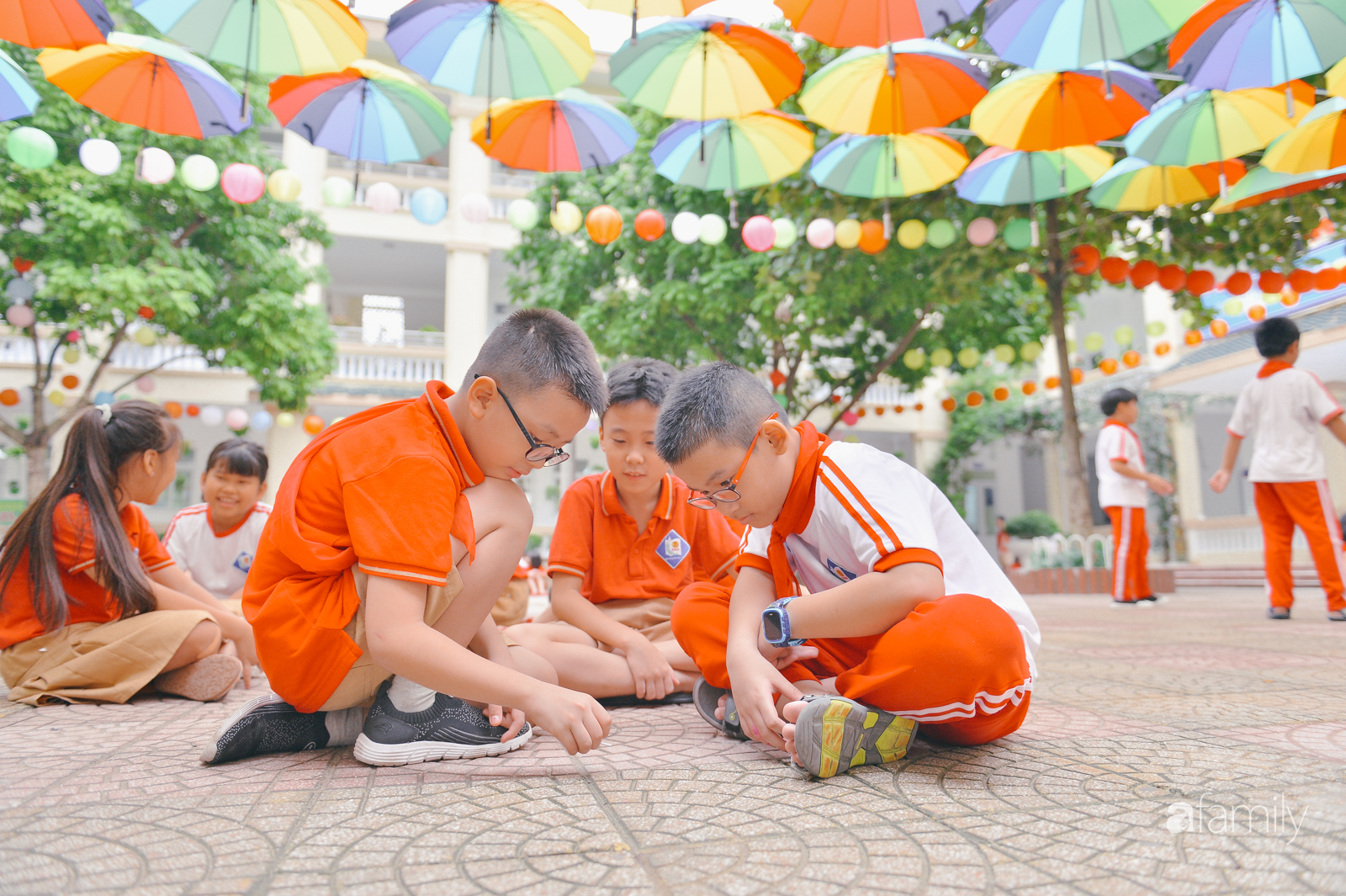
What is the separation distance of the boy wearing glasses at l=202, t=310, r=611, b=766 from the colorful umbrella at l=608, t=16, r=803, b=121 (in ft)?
12.2

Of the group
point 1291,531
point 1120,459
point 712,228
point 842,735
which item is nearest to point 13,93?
point 712,228

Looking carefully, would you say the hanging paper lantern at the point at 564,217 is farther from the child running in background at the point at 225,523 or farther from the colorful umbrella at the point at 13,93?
the child running in background at the point at 225,523

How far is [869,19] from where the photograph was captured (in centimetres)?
420

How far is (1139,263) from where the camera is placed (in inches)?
287

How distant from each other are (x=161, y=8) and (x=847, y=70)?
3.64 meters

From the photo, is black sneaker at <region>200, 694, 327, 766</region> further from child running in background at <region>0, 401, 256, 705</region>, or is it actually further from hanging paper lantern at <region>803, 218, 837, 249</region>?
hanging paper lantern at <region>803, 218, 837, 249</region>

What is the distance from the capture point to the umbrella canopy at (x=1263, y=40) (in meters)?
4.20

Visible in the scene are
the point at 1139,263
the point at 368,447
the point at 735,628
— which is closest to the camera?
the point at 368,447

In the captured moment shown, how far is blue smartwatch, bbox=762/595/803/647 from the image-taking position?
5.06 ft

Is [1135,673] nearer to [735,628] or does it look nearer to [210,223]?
[735,628]

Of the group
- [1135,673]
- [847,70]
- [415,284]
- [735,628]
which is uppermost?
[415,284]

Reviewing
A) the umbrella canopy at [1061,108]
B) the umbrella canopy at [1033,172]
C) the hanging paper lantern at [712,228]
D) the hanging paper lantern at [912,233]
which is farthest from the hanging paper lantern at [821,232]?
the umbrella canopy at [1061,108]

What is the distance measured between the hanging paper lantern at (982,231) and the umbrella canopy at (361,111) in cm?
419

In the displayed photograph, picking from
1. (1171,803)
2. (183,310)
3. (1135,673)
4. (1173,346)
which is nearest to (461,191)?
(183,310)
